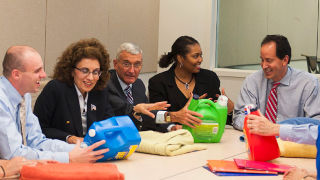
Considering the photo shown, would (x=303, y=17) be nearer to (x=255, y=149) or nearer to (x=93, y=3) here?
(x=93, y=3)

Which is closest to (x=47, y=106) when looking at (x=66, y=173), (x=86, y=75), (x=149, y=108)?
(x=86, y=75)

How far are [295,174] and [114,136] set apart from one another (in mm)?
893

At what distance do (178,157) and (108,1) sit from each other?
2.46 m

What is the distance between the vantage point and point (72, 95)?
113 inches

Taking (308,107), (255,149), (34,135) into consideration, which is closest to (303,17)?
(308,107)

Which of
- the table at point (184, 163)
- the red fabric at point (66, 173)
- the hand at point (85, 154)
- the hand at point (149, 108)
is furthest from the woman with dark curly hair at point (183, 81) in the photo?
the red fabric at point (66, 173)

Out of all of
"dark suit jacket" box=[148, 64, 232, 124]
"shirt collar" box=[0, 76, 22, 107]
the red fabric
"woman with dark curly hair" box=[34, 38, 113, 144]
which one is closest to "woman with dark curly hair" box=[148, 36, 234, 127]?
"dark suit jacket" box=[148, 64, 232, 124]

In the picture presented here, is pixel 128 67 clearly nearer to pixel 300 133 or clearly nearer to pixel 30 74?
pixel 30 74

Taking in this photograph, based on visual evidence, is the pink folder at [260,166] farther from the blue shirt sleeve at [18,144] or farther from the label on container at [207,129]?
the blue shirt sleeve at [18,144]

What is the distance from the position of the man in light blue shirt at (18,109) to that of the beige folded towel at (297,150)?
1060 millimetres

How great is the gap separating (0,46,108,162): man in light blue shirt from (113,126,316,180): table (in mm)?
204

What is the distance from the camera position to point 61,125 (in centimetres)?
284

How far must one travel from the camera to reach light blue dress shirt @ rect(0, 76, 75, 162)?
2.16 m

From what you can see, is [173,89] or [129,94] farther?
[173,89]
